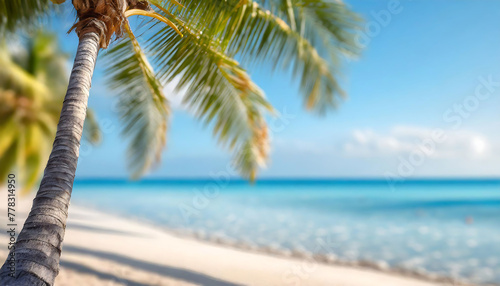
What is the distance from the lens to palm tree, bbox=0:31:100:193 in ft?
32.0

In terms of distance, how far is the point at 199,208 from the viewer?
18266 millimetres

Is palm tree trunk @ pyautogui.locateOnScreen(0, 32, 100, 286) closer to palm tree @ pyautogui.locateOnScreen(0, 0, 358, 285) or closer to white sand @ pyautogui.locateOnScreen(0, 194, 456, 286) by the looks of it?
palm tree @ pyautogui.locateOnScreen(0, 0, 358, 285)

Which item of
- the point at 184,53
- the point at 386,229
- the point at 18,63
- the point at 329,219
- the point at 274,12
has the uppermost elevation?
the point at 18,63

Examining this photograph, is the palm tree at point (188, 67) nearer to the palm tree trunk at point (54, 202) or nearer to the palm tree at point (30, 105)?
the palm tree trunk at point (54, 202)

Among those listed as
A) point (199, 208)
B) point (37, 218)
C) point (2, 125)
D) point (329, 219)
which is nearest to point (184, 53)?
point (37, 218)

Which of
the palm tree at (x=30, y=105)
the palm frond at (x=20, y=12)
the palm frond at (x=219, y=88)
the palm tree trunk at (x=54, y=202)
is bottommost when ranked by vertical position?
the palm tree trunk at (x=54, y=202)

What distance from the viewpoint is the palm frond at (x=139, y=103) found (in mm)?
3734

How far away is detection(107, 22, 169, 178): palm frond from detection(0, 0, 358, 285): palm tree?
0.6 inches

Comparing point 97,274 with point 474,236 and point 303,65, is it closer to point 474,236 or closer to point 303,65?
point 303,65

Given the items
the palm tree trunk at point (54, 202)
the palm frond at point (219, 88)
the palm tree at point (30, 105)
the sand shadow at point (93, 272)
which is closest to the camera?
the palm tree trunk at point (54, 202)

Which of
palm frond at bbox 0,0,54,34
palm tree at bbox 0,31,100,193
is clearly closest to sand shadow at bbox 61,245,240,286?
palm frond at bbox 0,0,54,34

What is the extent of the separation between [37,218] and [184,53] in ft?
7.19

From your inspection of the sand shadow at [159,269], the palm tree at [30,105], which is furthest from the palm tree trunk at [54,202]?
the palm tree at [30,105]

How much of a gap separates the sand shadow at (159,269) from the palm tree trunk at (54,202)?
3.02 meters
